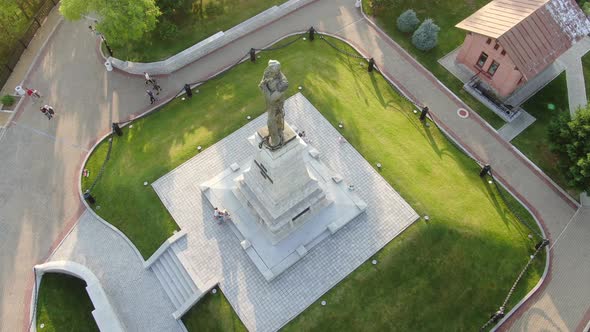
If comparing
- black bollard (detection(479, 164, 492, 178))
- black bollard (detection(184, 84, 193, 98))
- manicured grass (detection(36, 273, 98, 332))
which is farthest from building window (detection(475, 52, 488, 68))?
manicured grass (detection(36, 273, 98, 332))

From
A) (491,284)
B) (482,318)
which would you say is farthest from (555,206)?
(482,318)

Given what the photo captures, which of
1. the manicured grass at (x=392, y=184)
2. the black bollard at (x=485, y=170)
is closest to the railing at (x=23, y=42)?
the manicured grass at (x=392, y=184)

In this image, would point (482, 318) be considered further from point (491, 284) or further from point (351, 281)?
point (351, 281)

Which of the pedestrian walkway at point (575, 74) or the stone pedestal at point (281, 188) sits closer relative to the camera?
the stone pedestal at point (281, 188)

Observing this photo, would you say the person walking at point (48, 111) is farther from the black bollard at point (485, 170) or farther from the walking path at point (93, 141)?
the black bollard at point (485, 170)

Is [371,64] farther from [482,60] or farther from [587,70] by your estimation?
[587,70]
